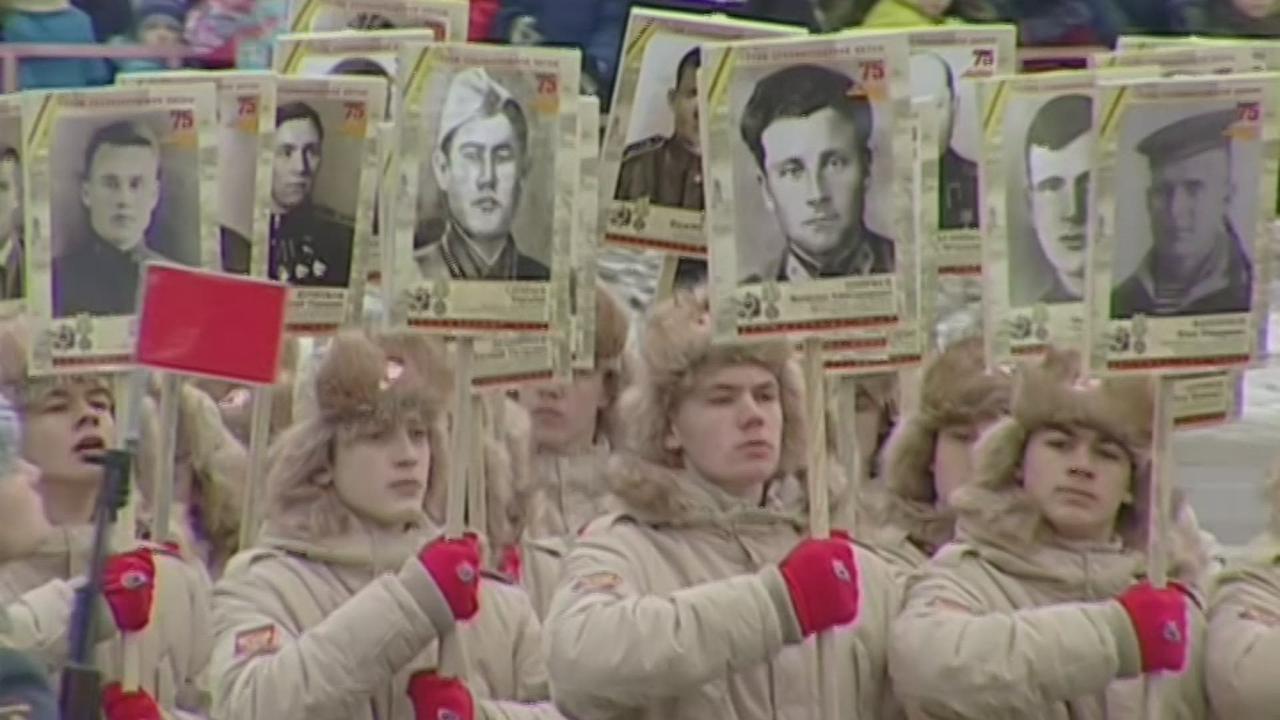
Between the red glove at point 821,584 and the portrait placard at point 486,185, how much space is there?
860mm

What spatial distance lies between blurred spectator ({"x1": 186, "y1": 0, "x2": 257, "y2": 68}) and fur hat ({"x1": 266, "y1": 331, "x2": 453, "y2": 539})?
16.8 feet

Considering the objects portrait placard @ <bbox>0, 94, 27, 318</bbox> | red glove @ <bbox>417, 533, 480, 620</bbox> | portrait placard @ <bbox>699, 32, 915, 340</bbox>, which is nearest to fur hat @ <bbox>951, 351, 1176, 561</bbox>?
portrait placard @ <bbox>699, 32, 915, 340</bbox>

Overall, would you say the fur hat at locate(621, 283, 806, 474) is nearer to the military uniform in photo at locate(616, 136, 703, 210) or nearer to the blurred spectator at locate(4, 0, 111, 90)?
the military uniform in photo at locate(616, 136, 703, 210)

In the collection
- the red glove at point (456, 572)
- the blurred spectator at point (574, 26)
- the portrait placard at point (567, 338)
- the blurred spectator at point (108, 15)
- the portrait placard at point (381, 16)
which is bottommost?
the red glove at point (456, 572)

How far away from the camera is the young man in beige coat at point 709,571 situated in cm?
910

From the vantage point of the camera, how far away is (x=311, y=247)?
34.7 ft

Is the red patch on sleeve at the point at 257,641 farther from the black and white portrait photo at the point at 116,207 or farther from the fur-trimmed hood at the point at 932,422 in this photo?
the fur-trimmed hood at the point at 932,422

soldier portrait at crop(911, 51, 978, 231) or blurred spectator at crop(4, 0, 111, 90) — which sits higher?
blurred spectator at crop(4, 0, 111, 90)

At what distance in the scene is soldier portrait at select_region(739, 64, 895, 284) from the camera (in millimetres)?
9531

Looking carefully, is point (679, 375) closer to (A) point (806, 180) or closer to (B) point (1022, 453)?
(A) point (806, 180)

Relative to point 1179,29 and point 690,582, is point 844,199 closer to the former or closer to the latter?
point 690,582

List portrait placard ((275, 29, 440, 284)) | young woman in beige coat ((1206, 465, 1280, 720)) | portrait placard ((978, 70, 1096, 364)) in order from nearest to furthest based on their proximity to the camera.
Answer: young woman in beige coat ((1206, 465, 1280, 720)) → portrait placard ((978, 70, 1096, 364)) → portrait placard ((275, 29, 440, 284))

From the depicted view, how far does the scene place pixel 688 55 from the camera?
34.6ft

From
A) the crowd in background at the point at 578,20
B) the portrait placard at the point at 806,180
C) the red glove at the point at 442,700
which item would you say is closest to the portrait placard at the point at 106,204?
the red glove at the point at 442,700
